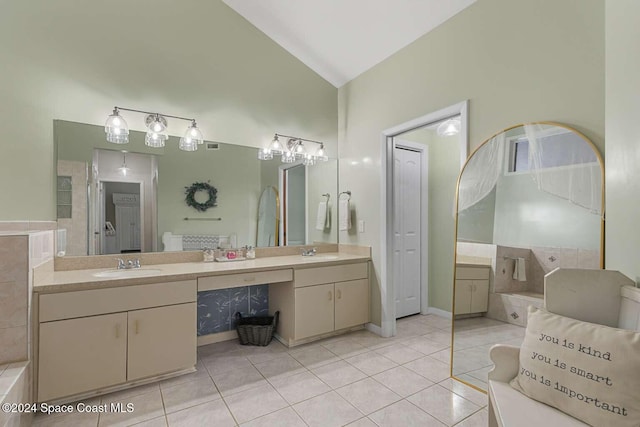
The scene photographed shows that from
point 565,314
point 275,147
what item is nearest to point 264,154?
point 275,147

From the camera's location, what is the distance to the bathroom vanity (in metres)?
1.82

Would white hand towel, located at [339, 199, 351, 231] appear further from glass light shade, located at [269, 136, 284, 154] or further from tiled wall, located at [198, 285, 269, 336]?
tiled wall, located at [198, 285, 269, 336]

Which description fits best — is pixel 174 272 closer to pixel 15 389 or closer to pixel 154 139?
pixel 15 389

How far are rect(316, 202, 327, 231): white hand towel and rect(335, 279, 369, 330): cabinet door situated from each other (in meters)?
0.76

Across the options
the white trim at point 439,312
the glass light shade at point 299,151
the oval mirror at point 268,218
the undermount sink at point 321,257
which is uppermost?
the glass light shade at point 299,151

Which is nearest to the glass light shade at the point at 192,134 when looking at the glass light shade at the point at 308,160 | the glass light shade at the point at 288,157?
the glass light shade at the point at 288,157

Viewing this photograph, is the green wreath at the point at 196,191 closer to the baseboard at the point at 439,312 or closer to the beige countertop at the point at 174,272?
the beige countertop at the point at 174,272

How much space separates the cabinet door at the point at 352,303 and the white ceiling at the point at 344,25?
228 centimetres

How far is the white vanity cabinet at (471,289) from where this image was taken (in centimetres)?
219

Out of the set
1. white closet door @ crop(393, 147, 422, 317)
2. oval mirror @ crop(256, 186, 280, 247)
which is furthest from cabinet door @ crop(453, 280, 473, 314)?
oval mirror @ crop(256, 186, 280, 247)

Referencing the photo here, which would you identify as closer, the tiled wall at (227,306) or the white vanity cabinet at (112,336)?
the white vanity cabinet at (112,336)

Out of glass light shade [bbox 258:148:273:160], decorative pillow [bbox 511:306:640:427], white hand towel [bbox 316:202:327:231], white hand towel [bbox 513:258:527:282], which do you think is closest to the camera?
decorative pillow [bbox 511:306:640:427]

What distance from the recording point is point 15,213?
6.91 ft

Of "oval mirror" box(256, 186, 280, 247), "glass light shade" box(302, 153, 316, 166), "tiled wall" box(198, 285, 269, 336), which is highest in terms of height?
"glass light shade" box(302, 153, 316, 166)
